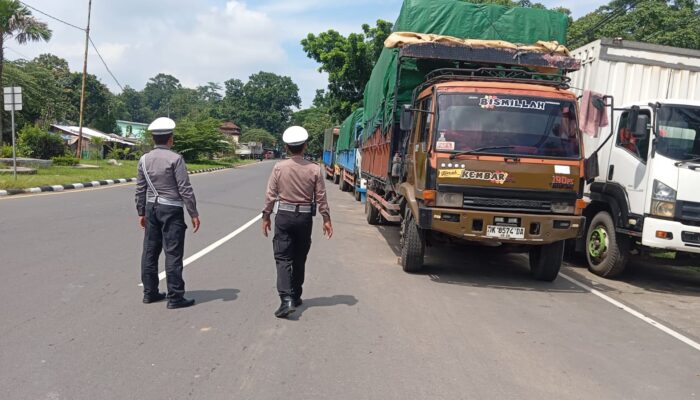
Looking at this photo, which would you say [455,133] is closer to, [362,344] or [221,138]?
[362,344]

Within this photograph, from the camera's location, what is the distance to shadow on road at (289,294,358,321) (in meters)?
5.54

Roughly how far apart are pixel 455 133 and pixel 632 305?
2.87 m

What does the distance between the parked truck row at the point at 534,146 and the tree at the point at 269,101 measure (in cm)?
10611

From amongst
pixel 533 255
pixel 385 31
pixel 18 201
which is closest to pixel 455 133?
pixel 533 255

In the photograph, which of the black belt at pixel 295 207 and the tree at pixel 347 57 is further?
the tree at pixel 347 57

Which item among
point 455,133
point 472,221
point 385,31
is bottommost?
point 472,221

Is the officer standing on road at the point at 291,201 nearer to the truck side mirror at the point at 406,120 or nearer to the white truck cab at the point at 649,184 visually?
the truck side mirror at the point at 406,120

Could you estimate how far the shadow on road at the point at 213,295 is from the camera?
5639mm

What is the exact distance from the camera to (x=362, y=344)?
14.9 feet

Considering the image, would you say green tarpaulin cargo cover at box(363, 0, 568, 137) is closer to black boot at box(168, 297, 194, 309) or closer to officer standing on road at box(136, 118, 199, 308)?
officer standing on road at box(136, 118, 199, 308)

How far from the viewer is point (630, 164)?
7.54 metres

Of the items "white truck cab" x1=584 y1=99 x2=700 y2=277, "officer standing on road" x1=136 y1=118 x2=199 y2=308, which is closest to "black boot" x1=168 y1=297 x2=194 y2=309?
"officer standing on road" x1=136 y1=118 x2=199 y2=308

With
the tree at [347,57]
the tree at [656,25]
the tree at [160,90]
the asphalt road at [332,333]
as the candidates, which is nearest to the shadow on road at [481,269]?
the asphalt road at [332,333]

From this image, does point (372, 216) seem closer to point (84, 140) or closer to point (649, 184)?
point (649, 184)
